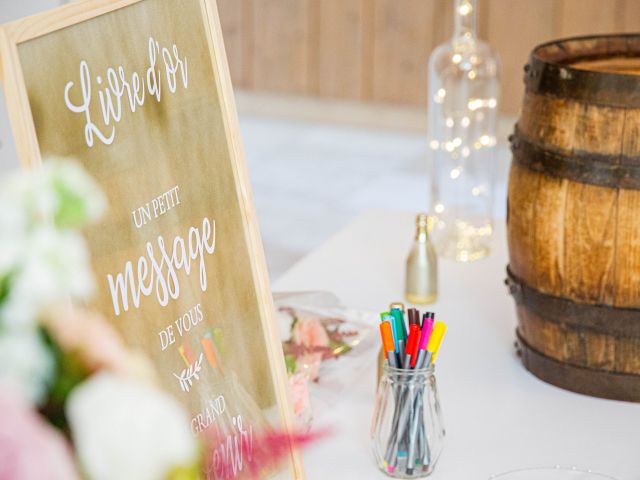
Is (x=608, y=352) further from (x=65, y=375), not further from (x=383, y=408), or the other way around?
(x=65, y=375)

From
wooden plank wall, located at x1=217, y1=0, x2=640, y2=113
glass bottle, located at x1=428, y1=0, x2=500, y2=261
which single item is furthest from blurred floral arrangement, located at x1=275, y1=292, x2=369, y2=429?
wooden plank wall, located at x1=217, y1=0, x2=640, y2=113

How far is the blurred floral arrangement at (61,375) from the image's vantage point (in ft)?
1.03

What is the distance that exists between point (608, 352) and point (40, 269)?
96cm

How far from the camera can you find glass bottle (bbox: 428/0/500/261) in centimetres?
198

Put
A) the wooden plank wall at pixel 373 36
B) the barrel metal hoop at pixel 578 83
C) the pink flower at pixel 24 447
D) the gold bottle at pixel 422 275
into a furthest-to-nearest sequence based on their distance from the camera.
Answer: the wooden plank wall at pixel 373 36 → the gold bottle at pixel 422 275 → the barrel metal hoop at pixel 578 83 → the pink flower at pixel 24 447

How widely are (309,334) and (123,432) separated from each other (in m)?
1.00

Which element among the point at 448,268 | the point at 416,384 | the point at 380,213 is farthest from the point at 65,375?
the point at 380,213

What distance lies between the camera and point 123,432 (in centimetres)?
32

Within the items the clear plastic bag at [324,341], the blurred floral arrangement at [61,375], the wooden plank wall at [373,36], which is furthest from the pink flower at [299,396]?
the wooden plank wall at [373,36]

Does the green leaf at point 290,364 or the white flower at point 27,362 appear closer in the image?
the white flower at point 27,362

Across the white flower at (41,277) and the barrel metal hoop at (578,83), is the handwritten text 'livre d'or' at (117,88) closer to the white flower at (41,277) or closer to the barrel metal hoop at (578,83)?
the white flower at (41,277)

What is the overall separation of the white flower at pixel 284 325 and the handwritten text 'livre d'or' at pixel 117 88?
0.50m

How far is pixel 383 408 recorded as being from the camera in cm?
103

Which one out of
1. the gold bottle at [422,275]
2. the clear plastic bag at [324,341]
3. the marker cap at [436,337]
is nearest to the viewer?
the marker cap at [436,337]
